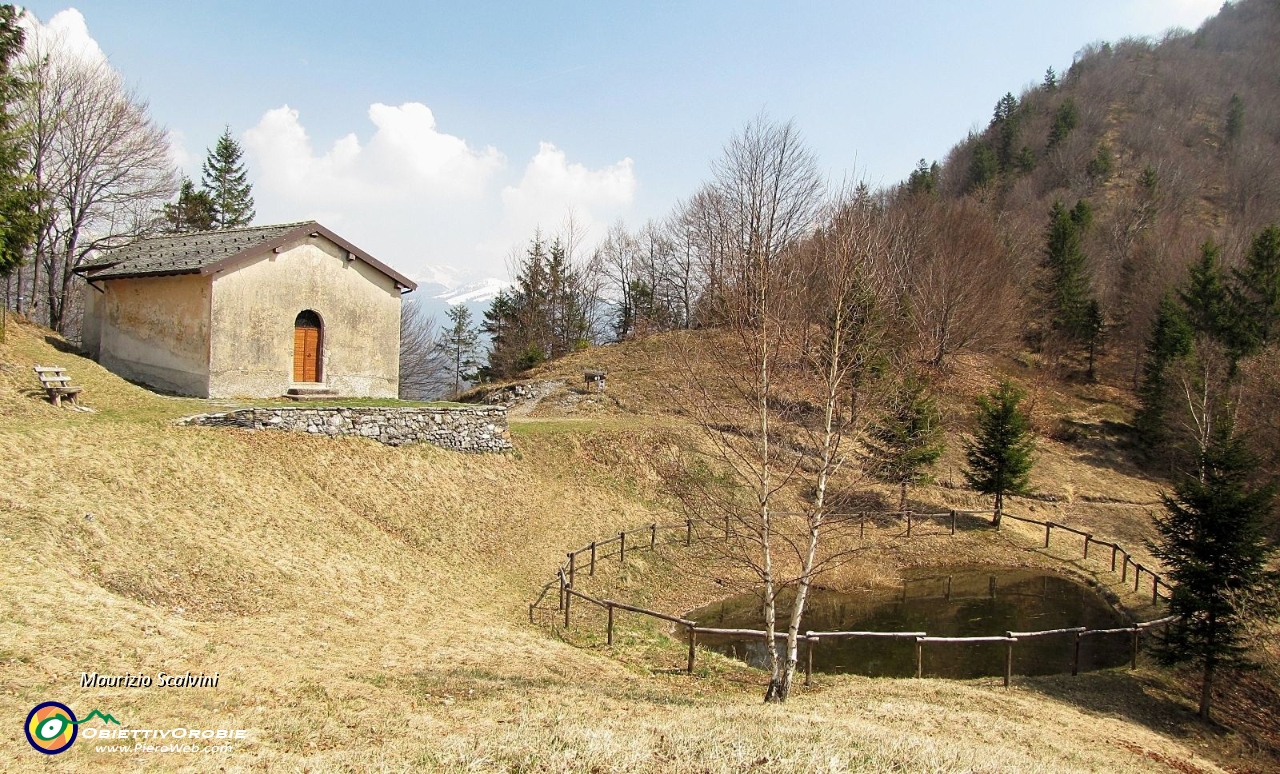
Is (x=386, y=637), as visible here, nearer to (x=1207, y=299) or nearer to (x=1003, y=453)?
(x=1003, y=453)

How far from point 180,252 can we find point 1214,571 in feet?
92.8

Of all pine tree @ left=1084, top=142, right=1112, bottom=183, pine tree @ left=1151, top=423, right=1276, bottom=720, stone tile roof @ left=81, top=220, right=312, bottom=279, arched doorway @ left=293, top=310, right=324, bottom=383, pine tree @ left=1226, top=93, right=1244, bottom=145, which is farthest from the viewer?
pine tree @ left=1226, top=93, right=1244, bottom=145

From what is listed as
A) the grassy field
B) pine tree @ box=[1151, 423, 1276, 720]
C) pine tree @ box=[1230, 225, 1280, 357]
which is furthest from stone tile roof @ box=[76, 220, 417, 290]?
pine tree @ box=[1230, 225, 1280, 357]

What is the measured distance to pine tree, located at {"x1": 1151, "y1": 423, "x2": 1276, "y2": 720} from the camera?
12.6m

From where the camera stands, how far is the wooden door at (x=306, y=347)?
21391 millimetres

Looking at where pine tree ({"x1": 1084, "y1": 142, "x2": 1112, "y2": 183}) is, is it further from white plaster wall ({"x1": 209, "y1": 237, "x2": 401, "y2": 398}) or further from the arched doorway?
the arched doorway

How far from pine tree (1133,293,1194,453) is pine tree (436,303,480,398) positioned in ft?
142

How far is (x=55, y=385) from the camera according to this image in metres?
15.8

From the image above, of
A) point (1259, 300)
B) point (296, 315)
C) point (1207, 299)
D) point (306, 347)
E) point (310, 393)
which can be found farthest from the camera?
point (1207, 299)

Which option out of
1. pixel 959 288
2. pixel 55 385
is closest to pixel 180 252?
pixel 55 385

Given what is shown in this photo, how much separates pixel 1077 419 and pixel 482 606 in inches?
1314

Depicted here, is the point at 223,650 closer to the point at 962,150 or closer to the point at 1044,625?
the point at 1044,625

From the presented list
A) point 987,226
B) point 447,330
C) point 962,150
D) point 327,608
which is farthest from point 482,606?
point 962,150

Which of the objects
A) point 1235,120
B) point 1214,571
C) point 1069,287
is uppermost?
point 1235,120
